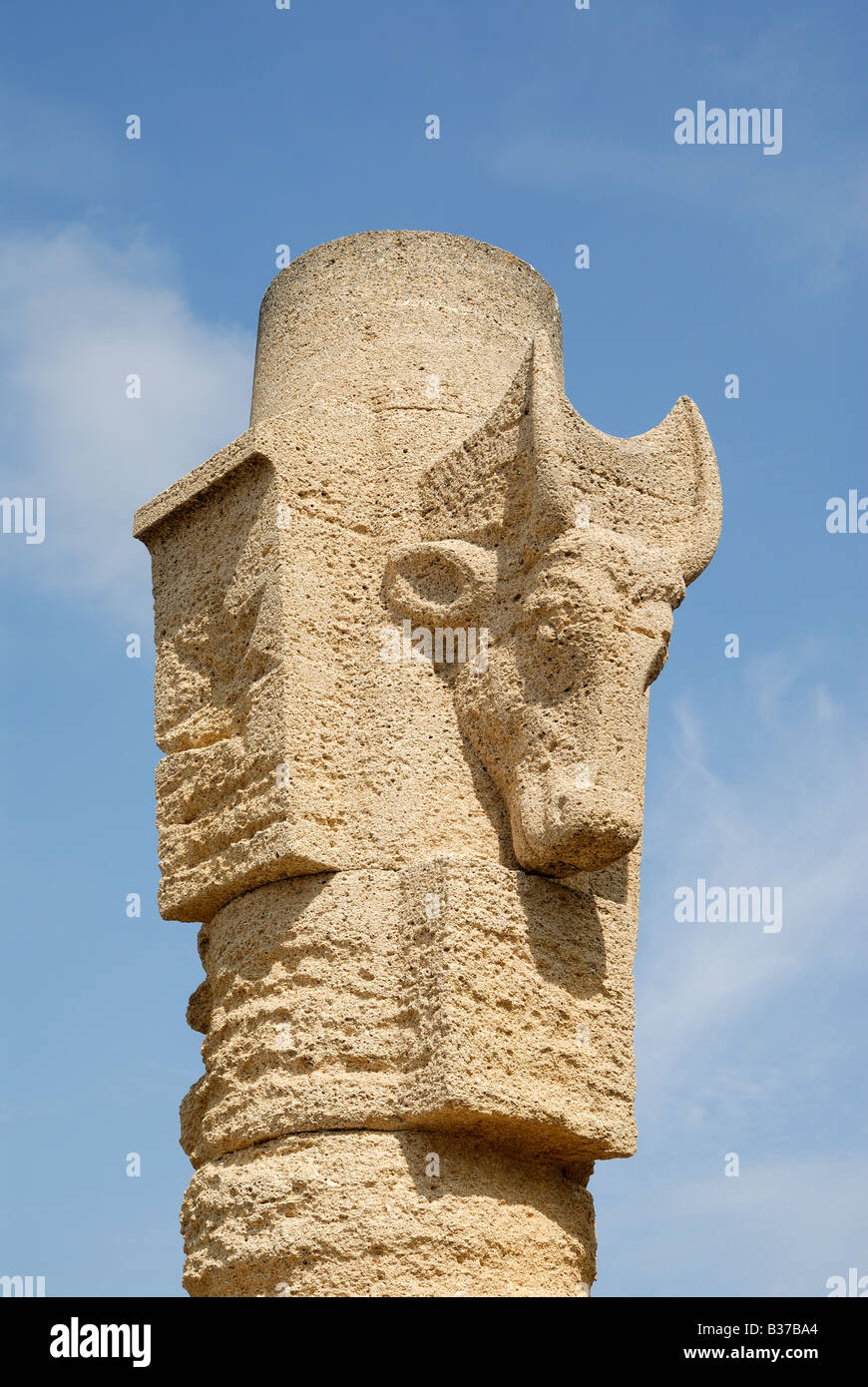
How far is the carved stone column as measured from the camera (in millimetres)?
6477

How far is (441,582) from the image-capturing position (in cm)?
733

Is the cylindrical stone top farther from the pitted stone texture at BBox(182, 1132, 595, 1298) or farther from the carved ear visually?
the pitted stone texture at BBox(182, 1132, 595, 1298)

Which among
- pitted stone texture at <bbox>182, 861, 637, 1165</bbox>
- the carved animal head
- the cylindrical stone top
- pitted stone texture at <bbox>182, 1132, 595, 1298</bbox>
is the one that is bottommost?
pitted stone texture at <bbox>182, 1132, 595, 1298</bbox>

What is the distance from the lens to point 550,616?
6.89 metres

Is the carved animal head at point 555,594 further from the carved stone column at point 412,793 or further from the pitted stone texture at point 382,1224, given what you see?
the pitted stone texture at point 382,1224

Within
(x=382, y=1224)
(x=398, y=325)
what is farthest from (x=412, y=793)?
(x=398, y=325)

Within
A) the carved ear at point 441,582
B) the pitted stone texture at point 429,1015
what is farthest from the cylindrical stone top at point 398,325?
the pitted stone texture at point 429,1015

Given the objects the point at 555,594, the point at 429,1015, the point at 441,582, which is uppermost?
the point at 441,582

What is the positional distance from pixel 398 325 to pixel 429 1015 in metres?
3.19

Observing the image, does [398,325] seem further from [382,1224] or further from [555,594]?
[382,1224]

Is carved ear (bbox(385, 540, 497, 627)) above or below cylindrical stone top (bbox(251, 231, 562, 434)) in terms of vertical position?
below

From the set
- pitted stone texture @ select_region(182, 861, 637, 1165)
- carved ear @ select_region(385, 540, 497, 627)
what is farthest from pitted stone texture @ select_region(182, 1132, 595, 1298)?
carved ear @ select_region(385, 540, 497, 627)

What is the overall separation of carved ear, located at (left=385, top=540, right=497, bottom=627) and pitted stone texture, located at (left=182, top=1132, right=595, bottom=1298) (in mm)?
2104
